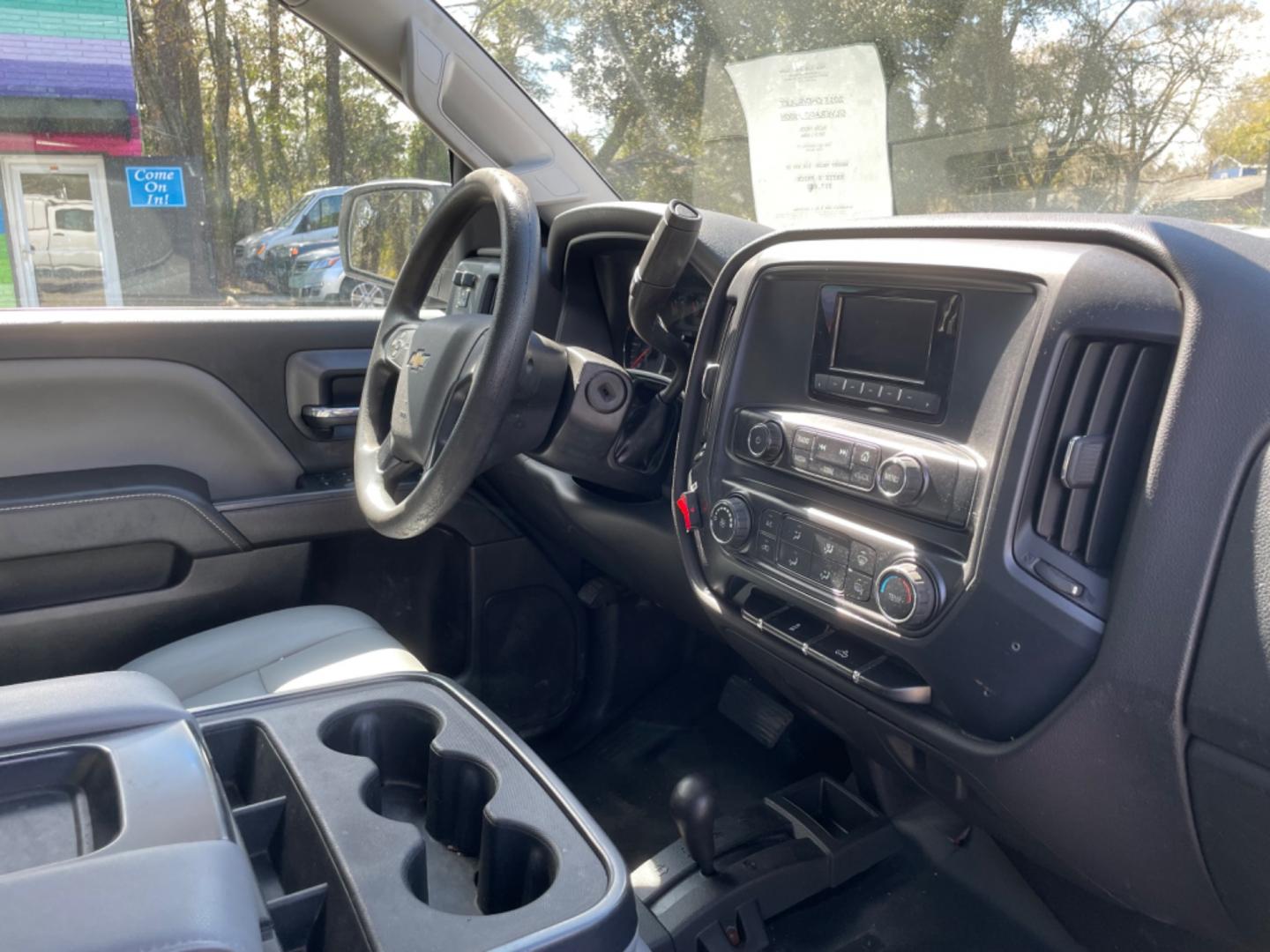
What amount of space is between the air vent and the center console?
1.73ft

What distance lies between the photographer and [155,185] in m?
2.02

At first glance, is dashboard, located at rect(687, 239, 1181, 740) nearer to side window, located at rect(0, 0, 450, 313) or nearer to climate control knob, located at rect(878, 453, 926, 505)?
climate control knob, located at rect(878, 453, 926, 505)

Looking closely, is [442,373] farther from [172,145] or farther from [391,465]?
[172,145]

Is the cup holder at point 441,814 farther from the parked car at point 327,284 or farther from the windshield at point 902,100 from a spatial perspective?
the parked car at point 327,284

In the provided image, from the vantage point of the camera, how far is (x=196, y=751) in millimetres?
908

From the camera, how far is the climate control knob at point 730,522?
1.38 metres

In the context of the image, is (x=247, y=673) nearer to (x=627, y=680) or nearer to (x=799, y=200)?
(x=627, y=680)

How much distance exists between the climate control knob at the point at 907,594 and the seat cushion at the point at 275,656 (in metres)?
0.68

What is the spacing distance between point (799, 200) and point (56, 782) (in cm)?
143

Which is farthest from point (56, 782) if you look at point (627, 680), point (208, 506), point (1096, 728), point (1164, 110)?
point (627, 680)

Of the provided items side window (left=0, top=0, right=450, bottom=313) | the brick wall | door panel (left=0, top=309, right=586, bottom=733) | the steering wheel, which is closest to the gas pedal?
door panel (left=0, top=309, right=586, bottom=733)

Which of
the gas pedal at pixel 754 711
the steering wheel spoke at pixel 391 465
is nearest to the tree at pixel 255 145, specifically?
the steering wheel spoke at pixel 391 465

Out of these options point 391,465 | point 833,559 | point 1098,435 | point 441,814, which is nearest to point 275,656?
point 391,465

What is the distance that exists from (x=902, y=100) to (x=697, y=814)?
115cm
